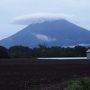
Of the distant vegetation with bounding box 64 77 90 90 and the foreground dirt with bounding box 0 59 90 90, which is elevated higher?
the distant vegetation with bounding box 64 77 90 90

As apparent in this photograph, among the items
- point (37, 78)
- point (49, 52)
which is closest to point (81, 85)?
point (37, 78)

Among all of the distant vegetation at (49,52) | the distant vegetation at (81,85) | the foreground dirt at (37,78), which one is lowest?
the foreground dirt at (37,78)

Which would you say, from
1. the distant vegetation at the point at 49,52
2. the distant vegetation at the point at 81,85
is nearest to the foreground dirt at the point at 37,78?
the distant vegetation at the point at 81,85

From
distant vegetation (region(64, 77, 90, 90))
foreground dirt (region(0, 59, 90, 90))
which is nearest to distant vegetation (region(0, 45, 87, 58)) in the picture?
foreground dirt (region(0, 59, 90, 90))

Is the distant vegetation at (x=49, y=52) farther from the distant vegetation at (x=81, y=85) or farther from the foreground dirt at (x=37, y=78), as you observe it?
the distant vegetation at (x=81, y=85)

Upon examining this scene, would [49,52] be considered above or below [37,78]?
above

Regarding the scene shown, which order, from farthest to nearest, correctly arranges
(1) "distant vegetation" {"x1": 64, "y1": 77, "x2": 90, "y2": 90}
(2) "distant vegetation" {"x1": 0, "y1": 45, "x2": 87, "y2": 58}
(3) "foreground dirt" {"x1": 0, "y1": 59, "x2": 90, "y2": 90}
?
(2) "distant vegetation" {"x1": 0, "y1": 45, "x2": 87, "y2": 58} < (3) "foreground dirt" {"x1": 0, "y1": 59, "x2": 90, "y2": 90} < (1) "distant vegetation" {"x1": 64, "y1": 77, "x2": 90, "y2": 90}

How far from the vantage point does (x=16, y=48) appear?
326ft

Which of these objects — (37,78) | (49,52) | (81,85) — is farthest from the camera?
(49,52)

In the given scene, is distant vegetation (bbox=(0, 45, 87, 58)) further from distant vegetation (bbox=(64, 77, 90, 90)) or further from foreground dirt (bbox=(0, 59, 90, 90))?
distant vegetation (bbox=(64, 77, 90, 90))

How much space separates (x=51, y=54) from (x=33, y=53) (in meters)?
5.93

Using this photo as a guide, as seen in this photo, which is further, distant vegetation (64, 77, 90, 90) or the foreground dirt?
the foreground dirt

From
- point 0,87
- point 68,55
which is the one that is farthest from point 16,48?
point 0,87

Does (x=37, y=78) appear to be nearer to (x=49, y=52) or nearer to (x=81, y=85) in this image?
(x=81, y=85)
